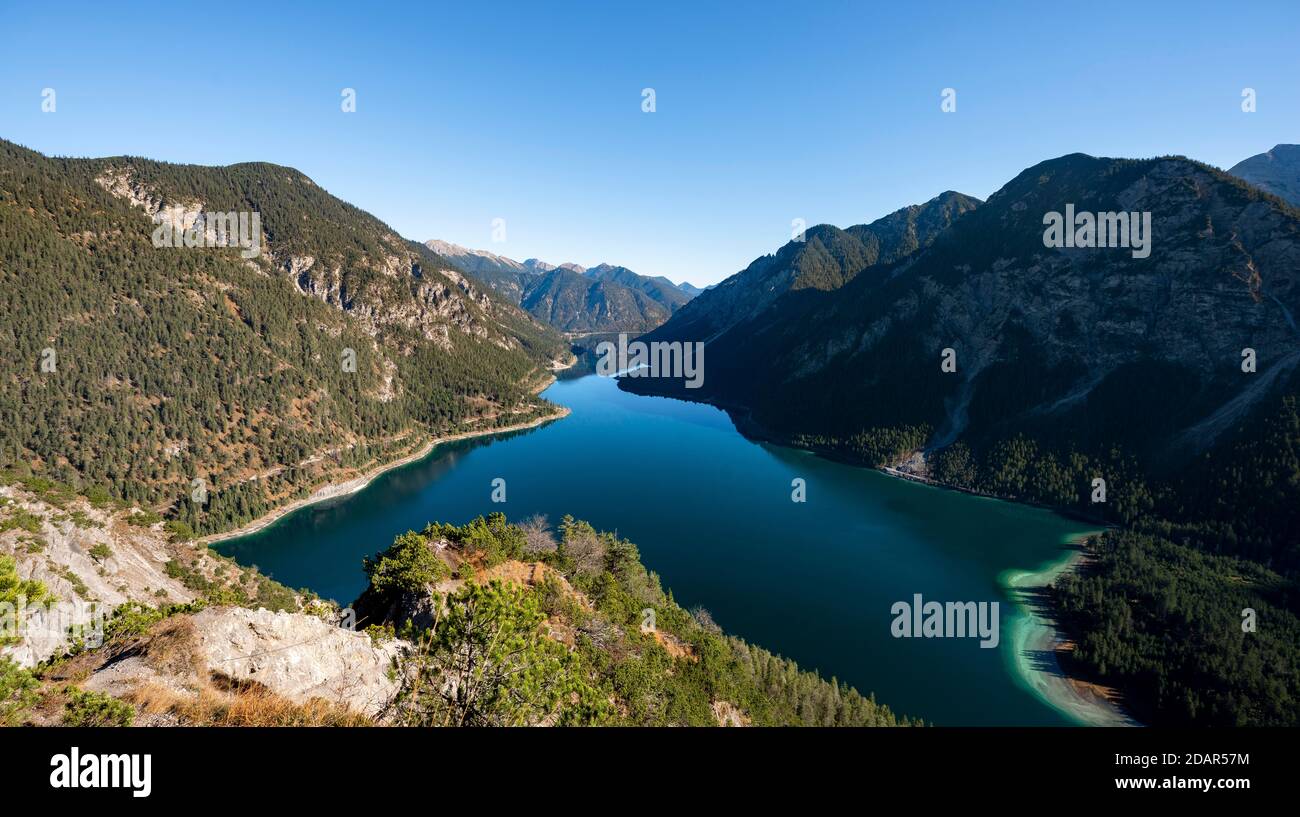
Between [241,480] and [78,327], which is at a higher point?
[78,327]

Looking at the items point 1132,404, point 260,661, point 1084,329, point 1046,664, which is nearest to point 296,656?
point 260,661

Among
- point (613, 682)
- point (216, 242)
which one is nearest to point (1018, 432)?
point (613, 682)

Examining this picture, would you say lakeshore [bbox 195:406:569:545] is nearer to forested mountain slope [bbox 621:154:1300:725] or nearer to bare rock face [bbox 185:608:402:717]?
bare rock face [bbox 185:608:402:717]

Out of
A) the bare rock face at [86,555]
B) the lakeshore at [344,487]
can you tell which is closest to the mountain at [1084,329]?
the lakeshore at [344,487]

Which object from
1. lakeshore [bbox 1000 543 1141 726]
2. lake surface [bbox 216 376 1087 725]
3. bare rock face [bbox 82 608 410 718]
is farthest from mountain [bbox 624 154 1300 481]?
bare rock face [bbox 82 608 410 718]

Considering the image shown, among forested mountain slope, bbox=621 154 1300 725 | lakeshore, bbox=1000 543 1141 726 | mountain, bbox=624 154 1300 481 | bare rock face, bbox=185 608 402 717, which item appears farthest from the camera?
mountain, bbox=624 154 1300 481

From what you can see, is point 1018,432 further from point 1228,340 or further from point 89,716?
point 89,716
